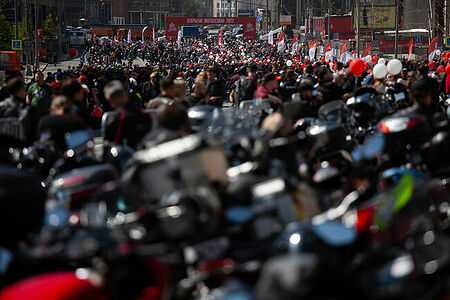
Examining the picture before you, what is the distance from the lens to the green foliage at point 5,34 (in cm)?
4809

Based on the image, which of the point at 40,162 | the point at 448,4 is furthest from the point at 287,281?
the point at 448,4

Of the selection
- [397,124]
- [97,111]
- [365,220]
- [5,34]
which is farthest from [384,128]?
[5,34]

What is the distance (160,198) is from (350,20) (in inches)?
3339

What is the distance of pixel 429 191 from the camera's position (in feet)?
14.7

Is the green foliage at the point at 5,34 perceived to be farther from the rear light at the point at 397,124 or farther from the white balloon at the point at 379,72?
the rear light at the point at 397,124

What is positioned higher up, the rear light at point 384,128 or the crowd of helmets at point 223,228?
the rear light at point 384,128

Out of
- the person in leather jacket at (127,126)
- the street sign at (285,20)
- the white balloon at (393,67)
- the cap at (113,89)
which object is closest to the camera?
the person in leather jacket at (127,126)

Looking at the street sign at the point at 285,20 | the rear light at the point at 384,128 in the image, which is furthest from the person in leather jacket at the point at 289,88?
the street sign at the point at 285,20

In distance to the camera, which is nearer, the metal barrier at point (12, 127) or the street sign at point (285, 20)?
the metal barrier at point (12, 127)

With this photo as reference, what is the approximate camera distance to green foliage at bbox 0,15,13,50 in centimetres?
4809

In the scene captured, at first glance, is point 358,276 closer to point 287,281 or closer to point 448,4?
point 287,281

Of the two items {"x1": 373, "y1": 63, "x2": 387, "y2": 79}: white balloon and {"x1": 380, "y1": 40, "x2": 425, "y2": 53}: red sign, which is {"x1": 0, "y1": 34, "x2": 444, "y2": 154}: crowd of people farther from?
{"x1": 380, "y1": 40, "x2": 425, "y2": 53}: red sign

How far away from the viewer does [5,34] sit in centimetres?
4841

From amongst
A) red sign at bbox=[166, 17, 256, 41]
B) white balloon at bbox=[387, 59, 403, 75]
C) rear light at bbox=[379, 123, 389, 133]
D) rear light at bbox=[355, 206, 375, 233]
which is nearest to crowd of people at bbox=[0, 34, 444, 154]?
white balloon at bbox=[387, 59, 403, 75]
